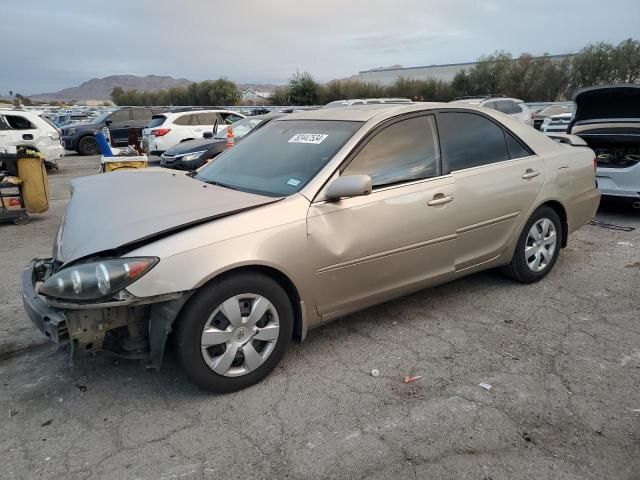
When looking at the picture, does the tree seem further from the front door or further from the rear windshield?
the front door

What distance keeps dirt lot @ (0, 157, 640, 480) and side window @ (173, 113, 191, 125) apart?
12254mm

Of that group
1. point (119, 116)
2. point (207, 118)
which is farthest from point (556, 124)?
point (119, 116)

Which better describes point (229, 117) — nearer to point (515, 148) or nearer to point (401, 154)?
point (515, 148)

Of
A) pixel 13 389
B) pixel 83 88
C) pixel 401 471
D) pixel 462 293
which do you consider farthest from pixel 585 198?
pixel 83 88

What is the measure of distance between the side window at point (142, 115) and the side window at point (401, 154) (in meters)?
18.7

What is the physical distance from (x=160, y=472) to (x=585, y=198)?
14.5 ft

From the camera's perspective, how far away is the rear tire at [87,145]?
742 inches

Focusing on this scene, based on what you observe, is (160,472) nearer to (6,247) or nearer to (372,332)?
(372,332)

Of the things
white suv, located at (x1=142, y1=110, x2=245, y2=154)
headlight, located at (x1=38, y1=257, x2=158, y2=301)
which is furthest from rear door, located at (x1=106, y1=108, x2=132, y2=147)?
headlight, located at (x1=38, y1=257, x2=158, y2=301)

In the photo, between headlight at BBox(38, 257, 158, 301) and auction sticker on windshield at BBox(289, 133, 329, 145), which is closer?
headlight at BBox(38, 257, 158, 301)

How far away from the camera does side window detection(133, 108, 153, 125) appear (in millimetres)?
20359

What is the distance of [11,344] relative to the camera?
3.58m

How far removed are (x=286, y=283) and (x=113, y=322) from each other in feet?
3.22

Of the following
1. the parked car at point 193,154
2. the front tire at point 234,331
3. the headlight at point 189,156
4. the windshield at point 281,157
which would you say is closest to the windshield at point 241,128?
the parked car at point 193,154
